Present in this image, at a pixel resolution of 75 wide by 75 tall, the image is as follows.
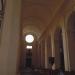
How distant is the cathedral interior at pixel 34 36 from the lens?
9.42 feet

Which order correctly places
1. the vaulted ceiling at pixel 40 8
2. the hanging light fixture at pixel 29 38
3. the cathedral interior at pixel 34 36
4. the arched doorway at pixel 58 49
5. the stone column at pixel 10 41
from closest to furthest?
1. the stone column at pixel 10 41
2. the cathedral interior at pixel 34 36
3. the vaulted ceiling at pixel 40 8
4. the arched doorway at pixel 58 49
5. the hanging light fixture at pixel 29 38

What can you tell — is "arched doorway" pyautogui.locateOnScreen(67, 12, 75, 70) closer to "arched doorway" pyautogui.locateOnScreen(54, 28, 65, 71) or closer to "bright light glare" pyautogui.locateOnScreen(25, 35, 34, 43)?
"arched doorway" pyautogui.locateOnScreen(54, 28, 65, 71)

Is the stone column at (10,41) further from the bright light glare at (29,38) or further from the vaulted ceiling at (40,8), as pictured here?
the bright light glare at (29,38)

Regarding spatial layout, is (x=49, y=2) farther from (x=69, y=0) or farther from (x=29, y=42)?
(x=29, y=42)

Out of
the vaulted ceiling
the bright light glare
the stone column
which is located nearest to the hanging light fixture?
the bright light glare

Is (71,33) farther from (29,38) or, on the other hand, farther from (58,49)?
(29,38)

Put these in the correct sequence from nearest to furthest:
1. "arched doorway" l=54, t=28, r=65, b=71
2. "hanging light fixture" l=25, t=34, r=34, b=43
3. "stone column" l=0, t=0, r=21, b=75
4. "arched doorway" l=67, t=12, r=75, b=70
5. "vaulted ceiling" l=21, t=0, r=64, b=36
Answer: "stone column" l=0, t=0, r=21, b=75, "arched doorway" l=67, t=12, r=75, b=70, "vaulted ceiling" l=21, t=0, r=64, b=36, "arched doorway" l=54, t=28, r=65, b=71, "hanging light fixture" l=25, t=34, r=34, b=43

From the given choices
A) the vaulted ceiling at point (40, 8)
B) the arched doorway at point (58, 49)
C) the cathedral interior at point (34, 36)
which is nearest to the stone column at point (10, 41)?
the cathedral interior at point (34, 36)

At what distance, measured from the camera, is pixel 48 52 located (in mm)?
17109

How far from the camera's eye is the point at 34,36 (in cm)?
2453

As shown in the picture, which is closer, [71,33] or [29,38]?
[71,33]

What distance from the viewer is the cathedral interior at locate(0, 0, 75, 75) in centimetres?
287

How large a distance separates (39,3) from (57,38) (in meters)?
3.52

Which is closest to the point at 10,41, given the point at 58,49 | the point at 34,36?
the point at 58,49
